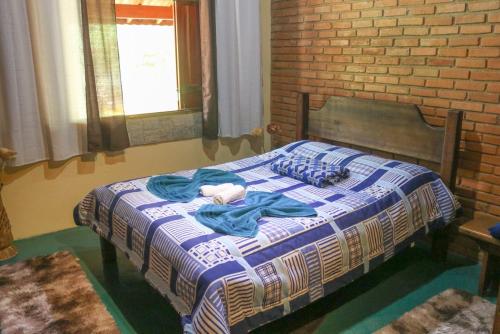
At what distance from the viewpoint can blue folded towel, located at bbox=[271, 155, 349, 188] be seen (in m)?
2.73

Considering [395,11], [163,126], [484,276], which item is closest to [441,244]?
[484,276]

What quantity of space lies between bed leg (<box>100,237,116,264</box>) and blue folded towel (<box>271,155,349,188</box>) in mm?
1215

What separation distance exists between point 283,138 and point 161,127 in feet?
3.90

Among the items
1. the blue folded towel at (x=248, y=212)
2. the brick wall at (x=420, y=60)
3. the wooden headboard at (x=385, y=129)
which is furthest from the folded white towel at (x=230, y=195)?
the brick wall at (x=420, y=60)

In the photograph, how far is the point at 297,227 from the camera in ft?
6.93

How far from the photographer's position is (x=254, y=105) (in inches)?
161

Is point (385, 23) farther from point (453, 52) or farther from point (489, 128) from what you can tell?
point (489, 128)

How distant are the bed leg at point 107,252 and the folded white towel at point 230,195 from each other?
0.86 m

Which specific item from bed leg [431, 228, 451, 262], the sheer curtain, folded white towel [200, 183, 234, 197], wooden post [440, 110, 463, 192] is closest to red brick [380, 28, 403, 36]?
wooden post [440, 110, 463, 192]

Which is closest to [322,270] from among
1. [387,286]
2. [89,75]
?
[387,286]

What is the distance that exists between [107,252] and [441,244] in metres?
2.19

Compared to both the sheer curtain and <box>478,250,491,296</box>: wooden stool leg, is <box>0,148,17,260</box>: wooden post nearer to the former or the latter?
the sheer curtain

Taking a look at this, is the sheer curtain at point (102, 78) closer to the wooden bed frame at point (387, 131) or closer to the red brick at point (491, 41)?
the wooden bed frame at point (387, 131)

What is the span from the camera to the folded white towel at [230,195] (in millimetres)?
2422
